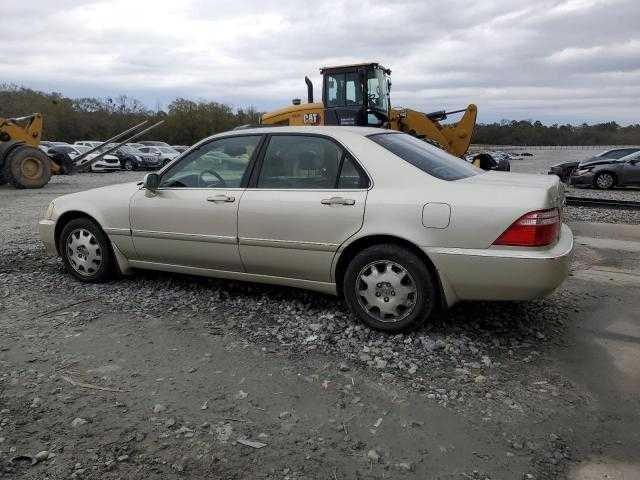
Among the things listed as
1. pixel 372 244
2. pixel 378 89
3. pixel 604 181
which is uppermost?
pixel 378 89

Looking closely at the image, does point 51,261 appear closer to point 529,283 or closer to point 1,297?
point 1,297

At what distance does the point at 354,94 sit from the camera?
13203mm

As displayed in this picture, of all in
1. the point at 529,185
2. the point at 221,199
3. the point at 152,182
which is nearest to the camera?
the point at 529,185

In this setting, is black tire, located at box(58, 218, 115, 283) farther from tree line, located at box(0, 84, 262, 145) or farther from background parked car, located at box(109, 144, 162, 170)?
tree line, located at box(0, 84, 262, 145)

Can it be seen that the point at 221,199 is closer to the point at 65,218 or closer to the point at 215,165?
the point at 215,165

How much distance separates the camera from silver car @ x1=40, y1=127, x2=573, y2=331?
12.2 ft

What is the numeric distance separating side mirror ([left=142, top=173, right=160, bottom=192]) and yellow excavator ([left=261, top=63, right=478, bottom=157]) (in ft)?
27.8

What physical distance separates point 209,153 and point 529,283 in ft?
9.37

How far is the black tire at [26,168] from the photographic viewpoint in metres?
17.2

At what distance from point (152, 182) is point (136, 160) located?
84.6 ft

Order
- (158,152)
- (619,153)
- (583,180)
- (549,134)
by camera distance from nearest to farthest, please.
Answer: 1. (583,180)
2. (619,153)
3. (158,152)
4. (549,134)

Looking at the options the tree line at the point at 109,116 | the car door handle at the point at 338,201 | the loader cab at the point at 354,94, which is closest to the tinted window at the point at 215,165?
the car door handle at the point at 338,201

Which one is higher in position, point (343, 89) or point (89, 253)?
point (343, 89)

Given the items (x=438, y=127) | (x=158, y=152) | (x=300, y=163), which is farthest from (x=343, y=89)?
(x=158, y=152)
